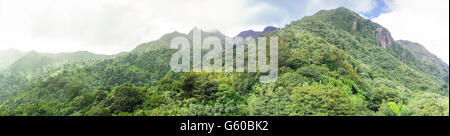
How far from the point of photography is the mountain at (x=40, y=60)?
270 feet

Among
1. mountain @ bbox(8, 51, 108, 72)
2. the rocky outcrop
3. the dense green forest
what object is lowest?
the dense green forest

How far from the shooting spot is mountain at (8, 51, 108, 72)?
82.2 metres

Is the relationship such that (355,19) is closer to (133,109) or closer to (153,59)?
(153,59)

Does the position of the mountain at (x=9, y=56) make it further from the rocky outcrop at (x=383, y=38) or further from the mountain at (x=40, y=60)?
the rocky outcrop at (x=383, y=38)

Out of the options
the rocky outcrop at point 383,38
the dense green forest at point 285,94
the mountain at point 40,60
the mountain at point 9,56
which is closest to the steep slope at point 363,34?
the rocky outcrop at point 383,38

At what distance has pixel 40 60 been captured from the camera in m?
89.9

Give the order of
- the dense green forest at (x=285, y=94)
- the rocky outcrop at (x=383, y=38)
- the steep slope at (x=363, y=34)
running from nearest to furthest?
the dense green forest at (x=285, y=94), the steep slope at (x=363, y=34), the rocky outcrop at (x=383, y=38)

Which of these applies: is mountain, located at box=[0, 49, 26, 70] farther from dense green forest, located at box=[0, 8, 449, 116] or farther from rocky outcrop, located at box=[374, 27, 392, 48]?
rocky outcrop, located at box=[374, 27, 392, 48]

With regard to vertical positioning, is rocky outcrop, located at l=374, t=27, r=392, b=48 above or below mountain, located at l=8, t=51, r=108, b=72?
above

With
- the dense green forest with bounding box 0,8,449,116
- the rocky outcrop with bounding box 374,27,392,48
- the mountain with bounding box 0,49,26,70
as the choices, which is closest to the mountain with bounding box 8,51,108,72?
the mountain with bounding box 0,49,26,70

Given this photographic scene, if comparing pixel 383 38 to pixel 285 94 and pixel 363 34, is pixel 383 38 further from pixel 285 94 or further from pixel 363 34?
pixel 285 94

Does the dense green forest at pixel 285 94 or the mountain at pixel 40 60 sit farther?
the mountain at pixel 40 60

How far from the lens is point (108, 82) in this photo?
4741 centimetres
